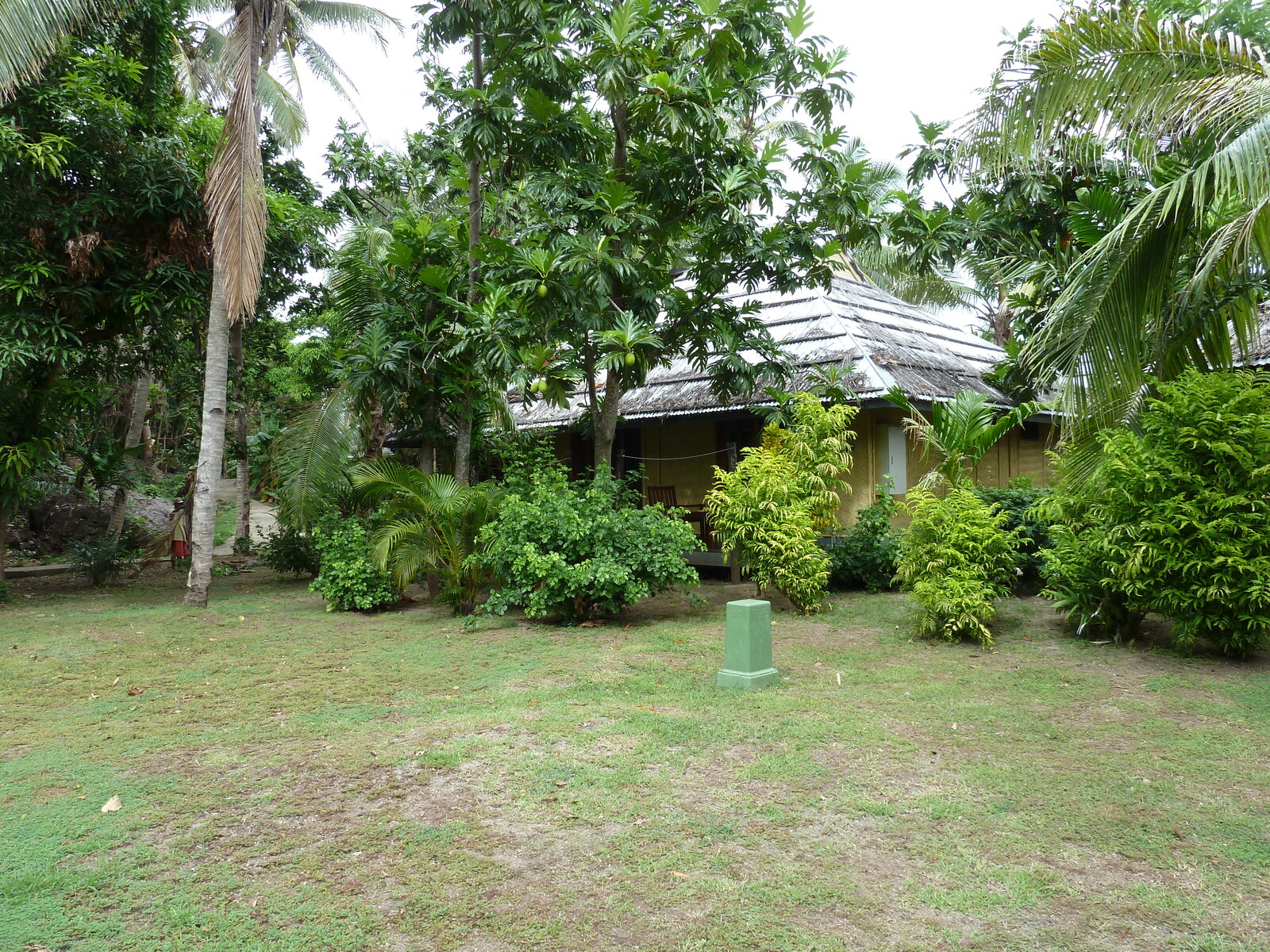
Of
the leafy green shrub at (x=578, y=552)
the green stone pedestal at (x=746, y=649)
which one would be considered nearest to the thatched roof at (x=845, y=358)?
the leafy green shrub at (x=578, y=552)

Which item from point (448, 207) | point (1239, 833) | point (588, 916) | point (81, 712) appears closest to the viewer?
point (588, 916)

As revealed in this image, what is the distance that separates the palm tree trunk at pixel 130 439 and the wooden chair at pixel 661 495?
29.5 ft

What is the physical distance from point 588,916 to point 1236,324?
723cm

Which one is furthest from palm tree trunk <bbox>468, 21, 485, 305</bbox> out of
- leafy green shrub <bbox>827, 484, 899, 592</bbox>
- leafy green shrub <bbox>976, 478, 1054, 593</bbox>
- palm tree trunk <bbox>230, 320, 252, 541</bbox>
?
leafy green shrub <bbox>976, 478, 1054, 593</bbox>

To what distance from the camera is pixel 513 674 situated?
689 centimetres

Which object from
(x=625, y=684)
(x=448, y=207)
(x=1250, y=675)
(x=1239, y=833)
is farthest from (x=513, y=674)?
(x=448, y=207)

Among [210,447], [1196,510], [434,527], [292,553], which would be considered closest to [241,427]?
[292,553]

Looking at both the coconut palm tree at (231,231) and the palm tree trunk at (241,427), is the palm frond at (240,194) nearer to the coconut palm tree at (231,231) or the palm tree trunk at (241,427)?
the coconut palm tree at (231,231)

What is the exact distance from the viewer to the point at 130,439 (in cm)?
1881

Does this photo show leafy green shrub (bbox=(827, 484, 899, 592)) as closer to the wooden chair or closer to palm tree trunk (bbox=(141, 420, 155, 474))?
the wooden chair

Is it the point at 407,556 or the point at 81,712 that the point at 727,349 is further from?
the point at 81,712

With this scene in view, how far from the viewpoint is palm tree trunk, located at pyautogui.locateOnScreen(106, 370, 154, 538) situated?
15.4 m

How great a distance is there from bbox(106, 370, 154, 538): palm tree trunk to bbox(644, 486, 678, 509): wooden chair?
9005 millimetres

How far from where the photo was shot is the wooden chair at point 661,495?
45.6ft
